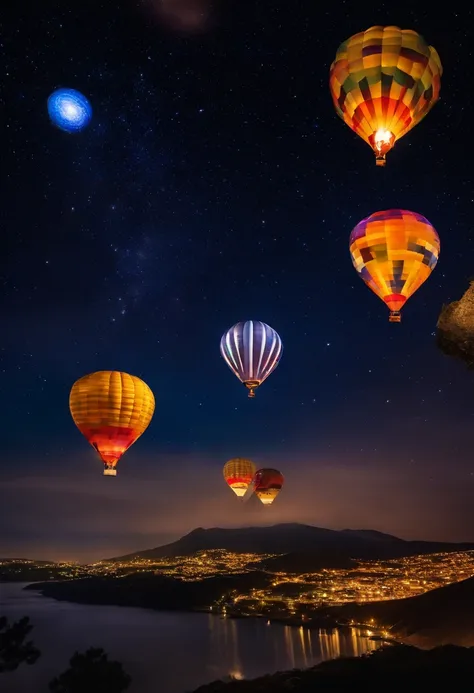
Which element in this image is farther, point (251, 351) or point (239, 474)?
point (239, 474)

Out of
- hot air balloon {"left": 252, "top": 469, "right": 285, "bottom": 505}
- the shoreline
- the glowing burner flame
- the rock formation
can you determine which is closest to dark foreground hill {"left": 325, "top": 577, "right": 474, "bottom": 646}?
the shoreline

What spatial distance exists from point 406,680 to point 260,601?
67453 mm

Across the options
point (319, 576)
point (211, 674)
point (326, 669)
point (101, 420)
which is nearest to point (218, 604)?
point (319, 576)

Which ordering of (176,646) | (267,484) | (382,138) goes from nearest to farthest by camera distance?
(382,138) < (267,484) < (176,646)

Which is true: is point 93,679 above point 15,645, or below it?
below

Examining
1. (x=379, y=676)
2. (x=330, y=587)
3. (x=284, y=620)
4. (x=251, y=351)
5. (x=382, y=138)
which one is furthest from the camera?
(x=330, y=587)

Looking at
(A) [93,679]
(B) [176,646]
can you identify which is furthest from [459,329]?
(B) [176,646]

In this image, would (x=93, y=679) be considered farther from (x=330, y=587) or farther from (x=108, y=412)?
(x=330, y=587)

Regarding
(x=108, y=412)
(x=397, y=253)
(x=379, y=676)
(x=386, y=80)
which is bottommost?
(x=379, y=676)

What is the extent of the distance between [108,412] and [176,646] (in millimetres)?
55991

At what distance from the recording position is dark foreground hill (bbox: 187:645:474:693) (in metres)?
30.4

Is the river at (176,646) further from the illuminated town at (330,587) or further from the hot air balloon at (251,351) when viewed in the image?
the hot air balloon at (251,351)

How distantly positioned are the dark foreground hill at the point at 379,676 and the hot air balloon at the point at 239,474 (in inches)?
470

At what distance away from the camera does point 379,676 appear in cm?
3372
